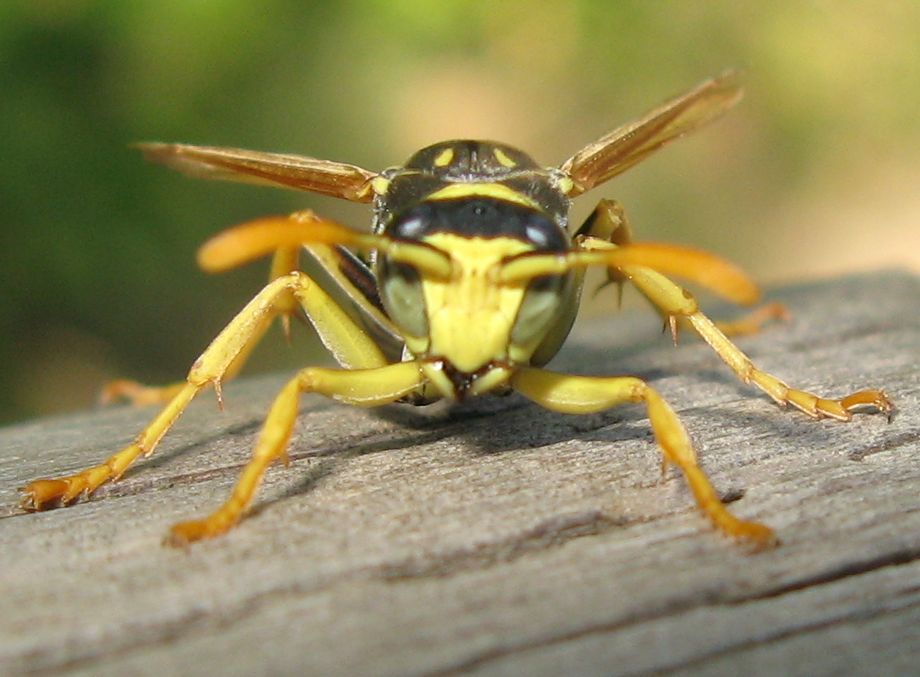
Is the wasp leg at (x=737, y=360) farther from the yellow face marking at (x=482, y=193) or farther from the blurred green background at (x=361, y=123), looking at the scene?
the blurred green background at (x=361, y=123)

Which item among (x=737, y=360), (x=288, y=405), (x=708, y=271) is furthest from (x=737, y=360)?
(x=288, y=405)

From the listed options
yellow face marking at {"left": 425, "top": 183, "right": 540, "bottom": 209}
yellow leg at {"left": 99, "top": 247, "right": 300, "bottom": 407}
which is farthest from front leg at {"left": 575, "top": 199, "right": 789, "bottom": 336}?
yellow leg at {"left": 99, "top": 247, "right": 300, "bottom": 407}

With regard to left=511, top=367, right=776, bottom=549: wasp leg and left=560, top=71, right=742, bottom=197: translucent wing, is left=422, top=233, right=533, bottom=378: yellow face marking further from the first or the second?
left=560, top=71, right=742, bottom=197: translucent wing

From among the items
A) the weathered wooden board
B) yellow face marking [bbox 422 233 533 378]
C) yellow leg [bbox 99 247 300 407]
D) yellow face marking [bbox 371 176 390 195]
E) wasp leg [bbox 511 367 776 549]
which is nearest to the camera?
the weathered wooden board

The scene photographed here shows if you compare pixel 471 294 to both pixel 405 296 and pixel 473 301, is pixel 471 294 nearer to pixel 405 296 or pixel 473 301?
pixel 473 301

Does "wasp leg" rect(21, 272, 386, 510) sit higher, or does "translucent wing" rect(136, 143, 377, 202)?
"translucent wing" rect(136, 143, 377, 202)
